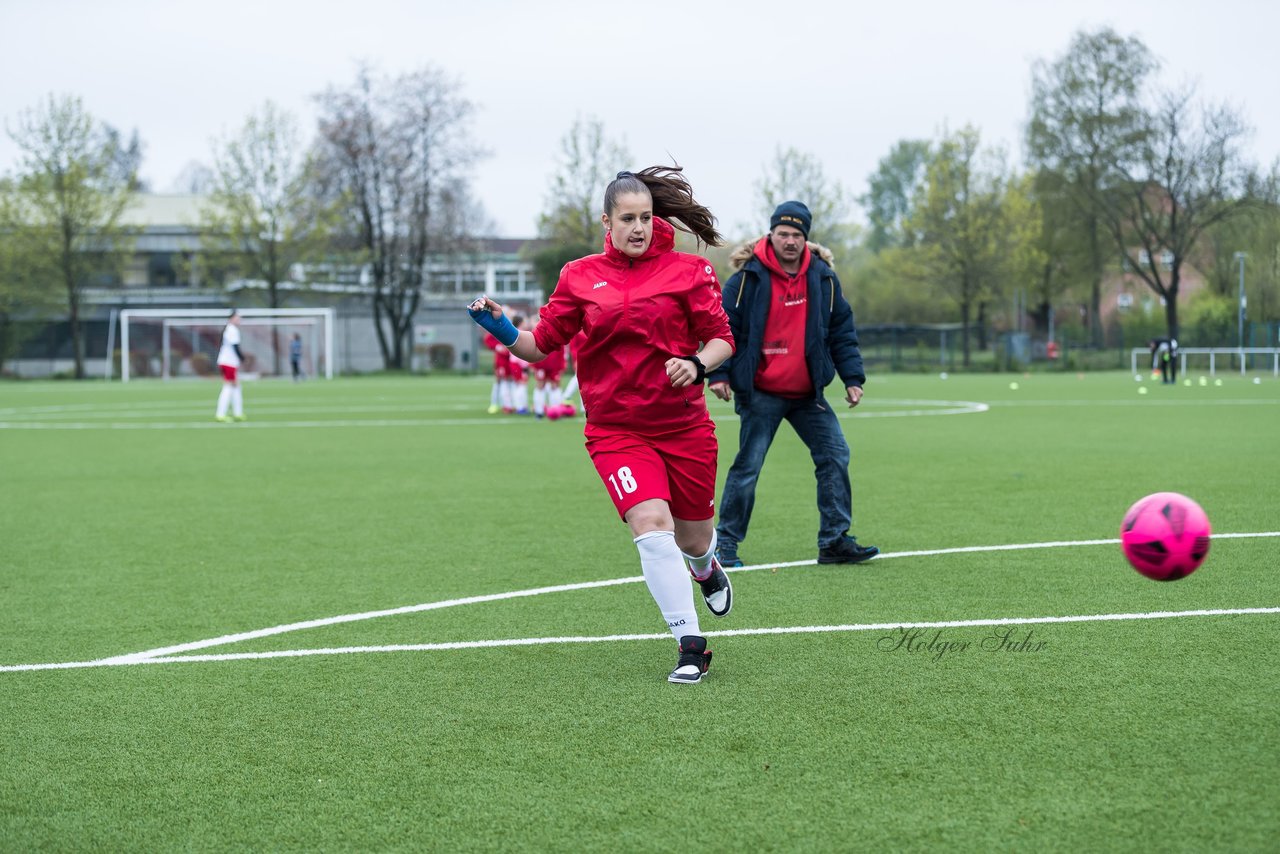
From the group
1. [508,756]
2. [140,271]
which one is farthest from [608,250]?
[140,271]

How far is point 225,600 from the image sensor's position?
7.51 m

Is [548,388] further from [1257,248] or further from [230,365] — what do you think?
[1257,248]

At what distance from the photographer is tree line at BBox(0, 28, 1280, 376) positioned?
61.3 metres

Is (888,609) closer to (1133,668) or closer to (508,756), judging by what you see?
(1133,668)

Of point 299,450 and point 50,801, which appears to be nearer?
point 50,801

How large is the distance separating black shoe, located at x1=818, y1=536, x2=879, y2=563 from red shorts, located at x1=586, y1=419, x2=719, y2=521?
96.6 inches

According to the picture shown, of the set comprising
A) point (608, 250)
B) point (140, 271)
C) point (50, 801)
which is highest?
point (140, 271)

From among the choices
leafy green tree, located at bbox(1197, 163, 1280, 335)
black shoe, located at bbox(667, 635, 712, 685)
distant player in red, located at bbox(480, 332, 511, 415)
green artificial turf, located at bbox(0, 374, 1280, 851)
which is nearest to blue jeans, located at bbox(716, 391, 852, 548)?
green artificial turf, located at bbox(0, 374, 1280, 851)

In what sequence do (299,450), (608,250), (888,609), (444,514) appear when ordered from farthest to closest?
(299,450), (444,514), (888,609), (608,250)

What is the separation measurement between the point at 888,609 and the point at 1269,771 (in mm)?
2803

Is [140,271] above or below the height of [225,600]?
above

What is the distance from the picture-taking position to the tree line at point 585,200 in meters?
61.3

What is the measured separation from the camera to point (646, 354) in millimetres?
5703

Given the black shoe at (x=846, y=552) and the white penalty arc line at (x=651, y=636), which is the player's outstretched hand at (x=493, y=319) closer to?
the white penalty arc line at (x=651, y=636)
